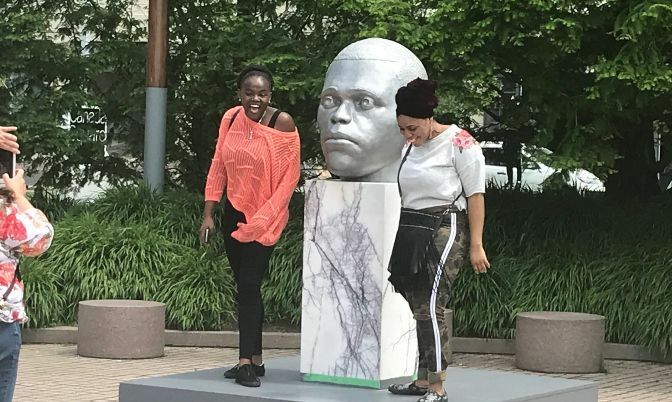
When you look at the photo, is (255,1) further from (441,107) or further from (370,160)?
(370,160)

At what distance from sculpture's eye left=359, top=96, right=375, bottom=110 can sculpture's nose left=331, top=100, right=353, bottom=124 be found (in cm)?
7

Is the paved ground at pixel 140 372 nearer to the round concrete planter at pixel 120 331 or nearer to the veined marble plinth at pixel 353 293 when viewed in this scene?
the round concrete planter at pixel 120 331

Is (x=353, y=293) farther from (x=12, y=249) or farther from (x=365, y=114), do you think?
(x=12, y=249)

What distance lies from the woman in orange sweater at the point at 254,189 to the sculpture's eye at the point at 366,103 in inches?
18.6

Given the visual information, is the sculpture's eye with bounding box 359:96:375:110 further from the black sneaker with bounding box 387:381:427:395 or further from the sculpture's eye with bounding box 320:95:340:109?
the black sneaker with bounding box 387:381:427:395

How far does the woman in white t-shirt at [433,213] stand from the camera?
7.39 metres

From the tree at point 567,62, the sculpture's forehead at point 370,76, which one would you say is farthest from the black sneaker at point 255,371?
the tree at point 567,62

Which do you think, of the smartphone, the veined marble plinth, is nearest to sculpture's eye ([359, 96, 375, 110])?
the veined marble plinth

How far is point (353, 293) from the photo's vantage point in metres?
8.40

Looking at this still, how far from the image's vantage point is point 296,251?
1339 cm

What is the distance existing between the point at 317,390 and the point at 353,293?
0.65 m

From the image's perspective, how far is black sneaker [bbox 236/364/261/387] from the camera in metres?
8.23

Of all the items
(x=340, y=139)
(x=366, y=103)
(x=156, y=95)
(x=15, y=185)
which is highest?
(x=156, y=95)

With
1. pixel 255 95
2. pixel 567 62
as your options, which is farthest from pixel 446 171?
pixel 567 62
